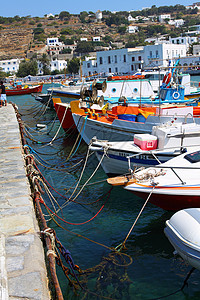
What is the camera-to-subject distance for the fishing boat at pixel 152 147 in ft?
34.4

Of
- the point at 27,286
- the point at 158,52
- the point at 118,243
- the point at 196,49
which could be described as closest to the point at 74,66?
the point at 158,52

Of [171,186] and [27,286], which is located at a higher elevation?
[27,286]

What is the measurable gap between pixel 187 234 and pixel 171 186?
7.03ft

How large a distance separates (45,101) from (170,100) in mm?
17979

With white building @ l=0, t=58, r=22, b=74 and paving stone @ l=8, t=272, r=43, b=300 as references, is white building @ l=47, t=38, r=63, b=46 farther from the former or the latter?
paving stone @ l=8, t=272, r=43, b=300

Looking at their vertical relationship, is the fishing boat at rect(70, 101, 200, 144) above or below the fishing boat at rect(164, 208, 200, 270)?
above

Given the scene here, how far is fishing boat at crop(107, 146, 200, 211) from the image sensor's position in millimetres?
7945

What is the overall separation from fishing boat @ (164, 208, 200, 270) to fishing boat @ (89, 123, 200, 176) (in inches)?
157

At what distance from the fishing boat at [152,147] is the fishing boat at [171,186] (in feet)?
5.28

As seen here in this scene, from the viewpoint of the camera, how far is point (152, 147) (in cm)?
1091

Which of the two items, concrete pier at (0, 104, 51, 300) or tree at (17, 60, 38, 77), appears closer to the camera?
concrete pier at (0, 104, 51, 300)

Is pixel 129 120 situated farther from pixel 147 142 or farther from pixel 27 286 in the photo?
pixel 27 286

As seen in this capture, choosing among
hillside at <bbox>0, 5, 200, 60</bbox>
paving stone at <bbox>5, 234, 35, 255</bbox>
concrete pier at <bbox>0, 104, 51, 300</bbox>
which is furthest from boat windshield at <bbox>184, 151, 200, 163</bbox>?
hillside at <bbox>0, 5, 200, 60</bbox>

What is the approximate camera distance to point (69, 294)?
6.17 metres
